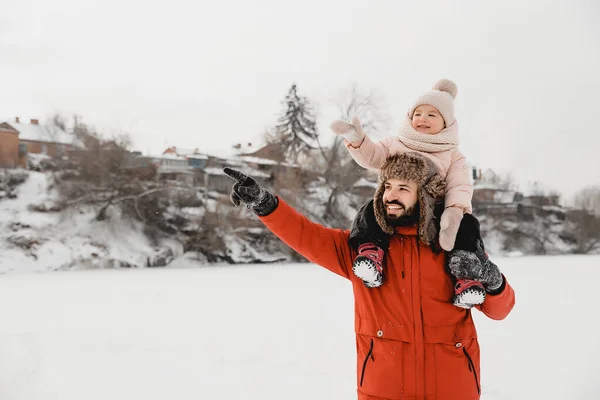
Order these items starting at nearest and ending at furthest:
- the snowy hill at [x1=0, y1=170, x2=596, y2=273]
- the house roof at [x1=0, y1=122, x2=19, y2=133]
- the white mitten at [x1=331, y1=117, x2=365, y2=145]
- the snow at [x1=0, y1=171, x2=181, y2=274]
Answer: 1. the white mitten at [x1=331, y1=117, x2=365, y2=145]
2. the snow at [x1=0, y1=171, x2=181, y2=274]
3. the snowy hill at [x1=0, y1=170, x2=596, y2=273]
4. the house roof at [x1=0, y1=122, x2=19, y2=133]

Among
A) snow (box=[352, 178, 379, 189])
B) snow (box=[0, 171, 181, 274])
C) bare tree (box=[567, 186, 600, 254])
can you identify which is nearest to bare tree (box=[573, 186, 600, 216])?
bare tree (box=[567, 186, 600, 254])

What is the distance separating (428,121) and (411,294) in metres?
0.78

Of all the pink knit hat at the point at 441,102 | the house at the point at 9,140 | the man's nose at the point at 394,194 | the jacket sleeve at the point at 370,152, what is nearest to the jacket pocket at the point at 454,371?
the man's nose at the point at 394,194

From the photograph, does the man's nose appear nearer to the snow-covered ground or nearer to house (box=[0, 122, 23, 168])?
the snow-covered ground

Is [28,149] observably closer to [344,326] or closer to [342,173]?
[342,173]

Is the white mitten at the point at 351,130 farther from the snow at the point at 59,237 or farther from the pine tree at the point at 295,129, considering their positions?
the pine tree at the point at 295,129

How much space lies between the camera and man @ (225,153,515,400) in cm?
189

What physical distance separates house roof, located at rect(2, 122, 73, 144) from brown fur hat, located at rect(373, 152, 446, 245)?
28.2 metres

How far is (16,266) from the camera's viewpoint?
20375 mm

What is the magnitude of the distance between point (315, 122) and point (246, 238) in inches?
418

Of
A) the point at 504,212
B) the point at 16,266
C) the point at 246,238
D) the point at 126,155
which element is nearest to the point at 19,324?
the point at 16,266

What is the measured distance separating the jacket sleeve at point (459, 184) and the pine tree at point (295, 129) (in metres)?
26.8

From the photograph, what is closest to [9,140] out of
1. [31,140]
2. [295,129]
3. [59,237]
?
[31,140]

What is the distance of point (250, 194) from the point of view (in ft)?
6.37
